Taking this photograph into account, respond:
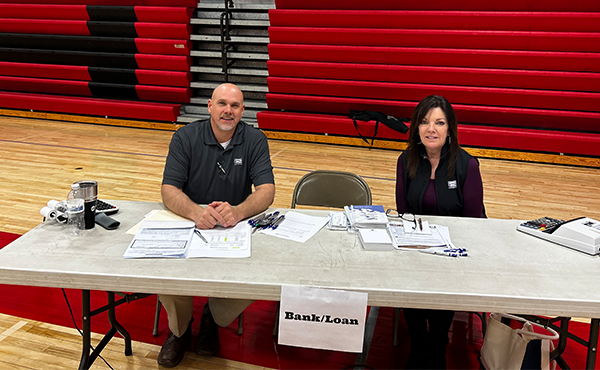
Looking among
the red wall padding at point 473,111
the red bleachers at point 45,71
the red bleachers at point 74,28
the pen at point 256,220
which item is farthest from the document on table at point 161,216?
the red bleachers at point 45,71

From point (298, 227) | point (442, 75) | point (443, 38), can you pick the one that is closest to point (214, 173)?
point (298, 227)

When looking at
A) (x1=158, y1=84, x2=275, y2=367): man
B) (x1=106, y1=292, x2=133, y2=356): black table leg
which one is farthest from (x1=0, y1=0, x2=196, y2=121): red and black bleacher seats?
(x1=106, y1=292, x2=133, y2=356): black table leg

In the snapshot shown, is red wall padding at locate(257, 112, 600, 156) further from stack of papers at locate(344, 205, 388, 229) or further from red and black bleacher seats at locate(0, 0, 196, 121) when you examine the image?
stack of papers at locate(344, 205, 388, 229)

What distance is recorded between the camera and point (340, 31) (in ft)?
20.4

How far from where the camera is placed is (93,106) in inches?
287

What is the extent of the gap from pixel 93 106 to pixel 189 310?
621cm

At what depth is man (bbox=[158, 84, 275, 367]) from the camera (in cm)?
211

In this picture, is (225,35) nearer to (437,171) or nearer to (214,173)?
(214,173)

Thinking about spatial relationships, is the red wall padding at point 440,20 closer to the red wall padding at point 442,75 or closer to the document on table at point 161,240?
the red wall padding at point 442,75

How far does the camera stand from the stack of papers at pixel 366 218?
1.93 metres

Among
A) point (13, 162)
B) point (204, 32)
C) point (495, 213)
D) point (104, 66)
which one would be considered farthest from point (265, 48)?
point (495, 213)

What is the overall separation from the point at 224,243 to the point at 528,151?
5400mm

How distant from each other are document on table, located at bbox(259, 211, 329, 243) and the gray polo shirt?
1.13 feet

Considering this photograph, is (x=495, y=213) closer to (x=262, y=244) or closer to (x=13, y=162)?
(x=262, y=244)
